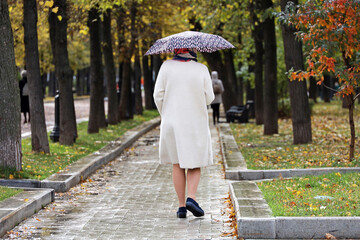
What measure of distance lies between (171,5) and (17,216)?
21.8m

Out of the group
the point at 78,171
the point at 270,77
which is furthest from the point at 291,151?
the point at 270,77

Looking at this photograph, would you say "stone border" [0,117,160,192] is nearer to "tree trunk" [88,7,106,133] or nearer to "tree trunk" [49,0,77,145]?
"tree trunk" [49,0,77,145]

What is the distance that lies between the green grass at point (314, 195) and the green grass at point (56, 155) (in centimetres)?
373

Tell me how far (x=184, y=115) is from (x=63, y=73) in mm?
8514

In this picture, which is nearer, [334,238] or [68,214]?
[334,238]

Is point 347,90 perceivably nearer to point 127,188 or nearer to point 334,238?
point 127,188

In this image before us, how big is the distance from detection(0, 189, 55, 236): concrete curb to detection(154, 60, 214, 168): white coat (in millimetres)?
1709

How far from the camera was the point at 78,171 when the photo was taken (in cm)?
1148

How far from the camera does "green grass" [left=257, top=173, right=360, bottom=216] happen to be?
6.98 meters

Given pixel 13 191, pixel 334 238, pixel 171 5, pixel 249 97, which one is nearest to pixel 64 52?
pixel 13 191

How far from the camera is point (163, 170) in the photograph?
13070 millimetres

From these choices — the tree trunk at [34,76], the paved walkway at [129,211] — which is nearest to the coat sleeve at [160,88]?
the paved walkway at [129,211]

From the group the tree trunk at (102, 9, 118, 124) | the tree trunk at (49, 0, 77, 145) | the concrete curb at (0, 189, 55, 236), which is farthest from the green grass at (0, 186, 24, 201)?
the tree trunk at (102, 9, 118, 124)

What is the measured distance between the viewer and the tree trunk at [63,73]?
1579cm
